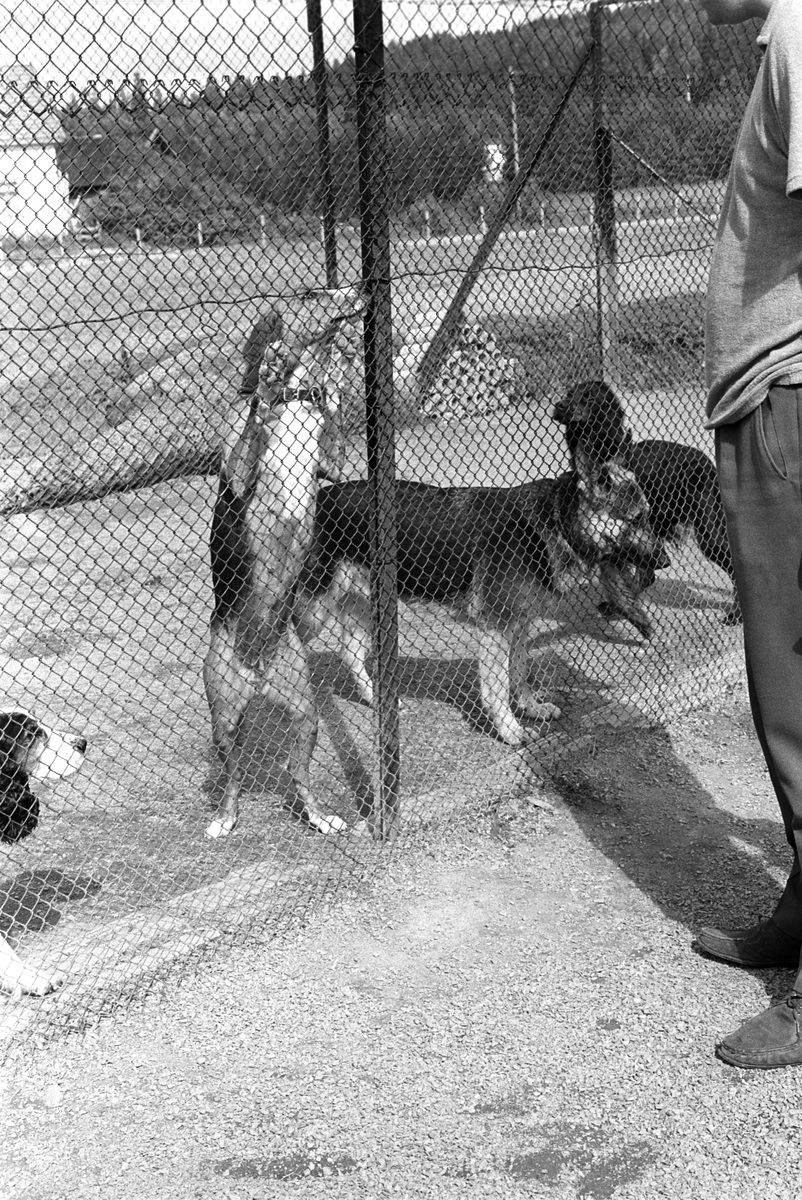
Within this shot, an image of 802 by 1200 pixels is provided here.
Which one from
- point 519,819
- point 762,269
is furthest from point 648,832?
point 762,269

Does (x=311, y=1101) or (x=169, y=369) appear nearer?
(x=311, y=1101)

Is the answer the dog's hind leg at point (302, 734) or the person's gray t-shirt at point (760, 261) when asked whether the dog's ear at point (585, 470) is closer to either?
the dog's hind leg at point (302, 734)

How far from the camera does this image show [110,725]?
16.5 feet

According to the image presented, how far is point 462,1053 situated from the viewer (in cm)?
283

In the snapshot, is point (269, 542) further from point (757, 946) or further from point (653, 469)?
point (653, 469)

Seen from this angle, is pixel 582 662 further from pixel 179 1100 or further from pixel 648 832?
pixel 179 1100

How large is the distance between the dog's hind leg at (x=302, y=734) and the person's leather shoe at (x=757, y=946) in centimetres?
139

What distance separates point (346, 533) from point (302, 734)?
1.07 m

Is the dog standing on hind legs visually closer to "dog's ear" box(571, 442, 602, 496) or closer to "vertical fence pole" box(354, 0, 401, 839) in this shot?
"vertical fence pole" box(354, 0, 401, 839)

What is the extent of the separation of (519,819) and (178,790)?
51.8 inches

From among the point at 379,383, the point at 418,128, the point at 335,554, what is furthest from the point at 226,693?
the point at 418,128

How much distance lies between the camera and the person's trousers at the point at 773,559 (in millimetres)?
2459

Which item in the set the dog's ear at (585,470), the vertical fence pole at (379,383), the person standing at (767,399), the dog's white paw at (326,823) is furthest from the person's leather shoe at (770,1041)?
the dog's ear at (585,470)

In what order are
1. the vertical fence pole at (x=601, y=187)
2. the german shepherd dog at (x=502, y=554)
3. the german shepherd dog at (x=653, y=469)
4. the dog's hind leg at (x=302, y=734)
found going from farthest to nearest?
the vertical fence pole at (x=601, y=187), the german shepherd dog at (x=502, y=554), the german shepherd dog at (x=653, y=469), the dog's hind leg at (x=302, y=734)
